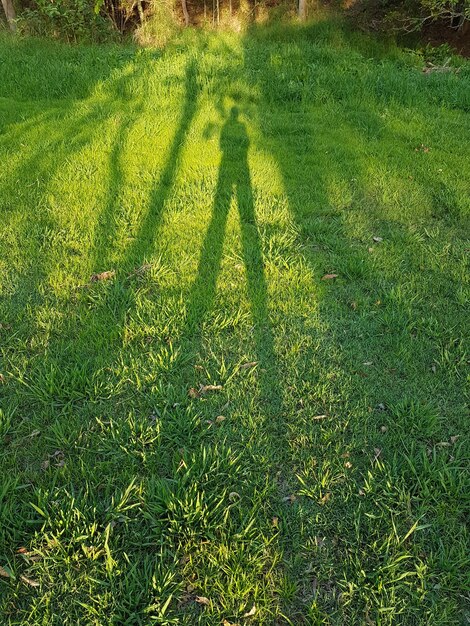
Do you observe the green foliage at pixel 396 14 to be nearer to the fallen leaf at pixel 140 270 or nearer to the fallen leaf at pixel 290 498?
the fallen leaf at pixel 140 270

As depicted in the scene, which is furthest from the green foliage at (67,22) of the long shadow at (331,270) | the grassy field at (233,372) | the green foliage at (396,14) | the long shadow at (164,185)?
the green foliage at (396,14)

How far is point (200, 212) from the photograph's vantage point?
4766 millimetres

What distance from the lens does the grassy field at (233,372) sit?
79.4 inches

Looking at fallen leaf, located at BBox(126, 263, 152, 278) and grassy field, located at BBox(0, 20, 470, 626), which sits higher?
fallen leaf, located at BBox(126, 263, 152, 278)

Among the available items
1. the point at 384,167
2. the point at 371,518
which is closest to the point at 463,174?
the point at 384,167

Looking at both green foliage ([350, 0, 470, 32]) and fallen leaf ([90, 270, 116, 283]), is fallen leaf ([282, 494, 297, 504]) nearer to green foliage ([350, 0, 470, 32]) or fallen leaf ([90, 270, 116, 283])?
fallen leaf ([90, 270, 116, 283])

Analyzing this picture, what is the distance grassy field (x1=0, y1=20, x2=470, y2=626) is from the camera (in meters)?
2.02

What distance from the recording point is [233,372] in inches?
119

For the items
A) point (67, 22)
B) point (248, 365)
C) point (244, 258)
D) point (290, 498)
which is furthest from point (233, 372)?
point (67, 22)

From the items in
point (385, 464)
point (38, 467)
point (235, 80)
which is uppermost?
point (235, 80)

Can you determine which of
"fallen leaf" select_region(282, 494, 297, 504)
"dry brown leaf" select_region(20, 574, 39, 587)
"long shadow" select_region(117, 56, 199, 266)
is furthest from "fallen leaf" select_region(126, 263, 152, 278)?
"dry brown leaf" select_region(20, 574, 39, 587)

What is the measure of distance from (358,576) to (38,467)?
164 cm

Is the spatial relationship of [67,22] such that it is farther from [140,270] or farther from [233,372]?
[233,372]

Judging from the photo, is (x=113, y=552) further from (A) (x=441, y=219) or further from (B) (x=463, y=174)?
(B) (x=463, y=174)
